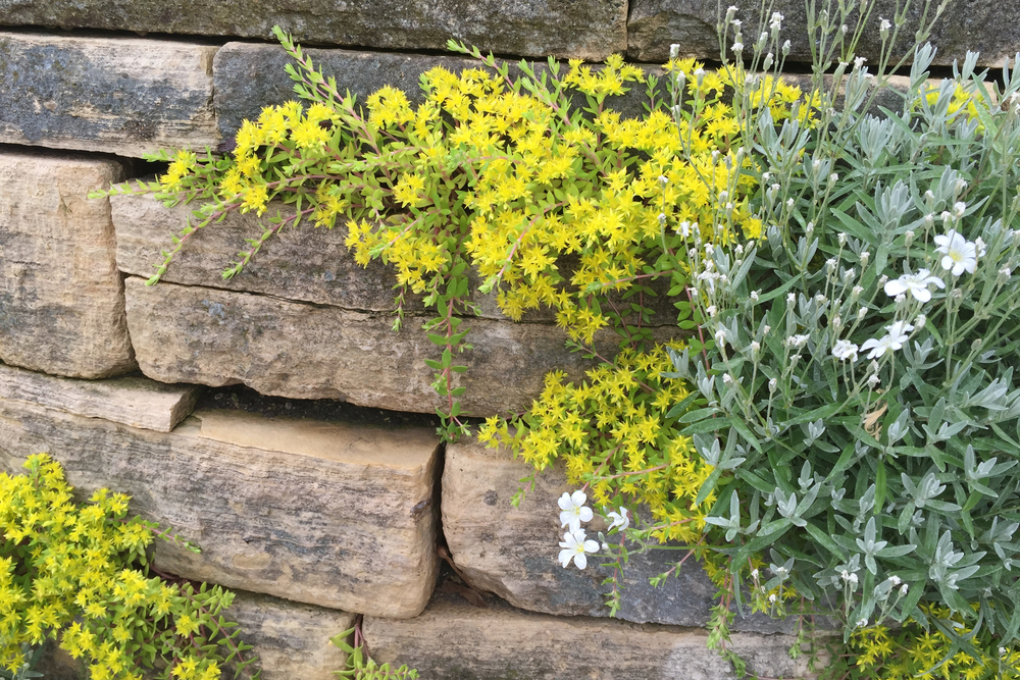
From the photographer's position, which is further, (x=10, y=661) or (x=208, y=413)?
(x=208, y=413)

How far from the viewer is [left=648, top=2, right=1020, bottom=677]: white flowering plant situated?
167 cm

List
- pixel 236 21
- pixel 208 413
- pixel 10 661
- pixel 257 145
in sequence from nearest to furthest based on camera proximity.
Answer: pixel 257 145, pixel 236 21, pixel 10 661, pixel 208 413

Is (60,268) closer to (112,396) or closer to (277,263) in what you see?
(112,396)

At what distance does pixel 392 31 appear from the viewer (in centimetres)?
217

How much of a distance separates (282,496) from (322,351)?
532mm

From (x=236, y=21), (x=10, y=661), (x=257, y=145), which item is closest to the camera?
(x=257, y=145)

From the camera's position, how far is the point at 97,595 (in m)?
2.41

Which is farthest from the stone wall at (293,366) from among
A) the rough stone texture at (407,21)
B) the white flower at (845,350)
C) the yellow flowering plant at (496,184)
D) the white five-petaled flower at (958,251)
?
the white five-petaled flower at (958,251)

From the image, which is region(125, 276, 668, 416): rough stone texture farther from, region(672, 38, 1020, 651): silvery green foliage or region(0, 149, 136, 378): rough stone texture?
region(672, 38, 1020, 651): silvery green foliage

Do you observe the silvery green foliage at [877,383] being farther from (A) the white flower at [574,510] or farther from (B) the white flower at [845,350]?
(A) the white flower at [574,510]

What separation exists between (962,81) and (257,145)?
1.97 meters

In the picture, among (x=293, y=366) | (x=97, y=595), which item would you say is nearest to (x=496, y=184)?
(x=293, y=366)

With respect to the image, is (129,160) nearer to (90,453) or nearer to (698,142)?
(90,453)

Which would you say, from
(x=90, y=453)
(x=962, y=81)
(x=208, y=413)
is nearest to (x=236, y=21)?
(x=208, y=413)
